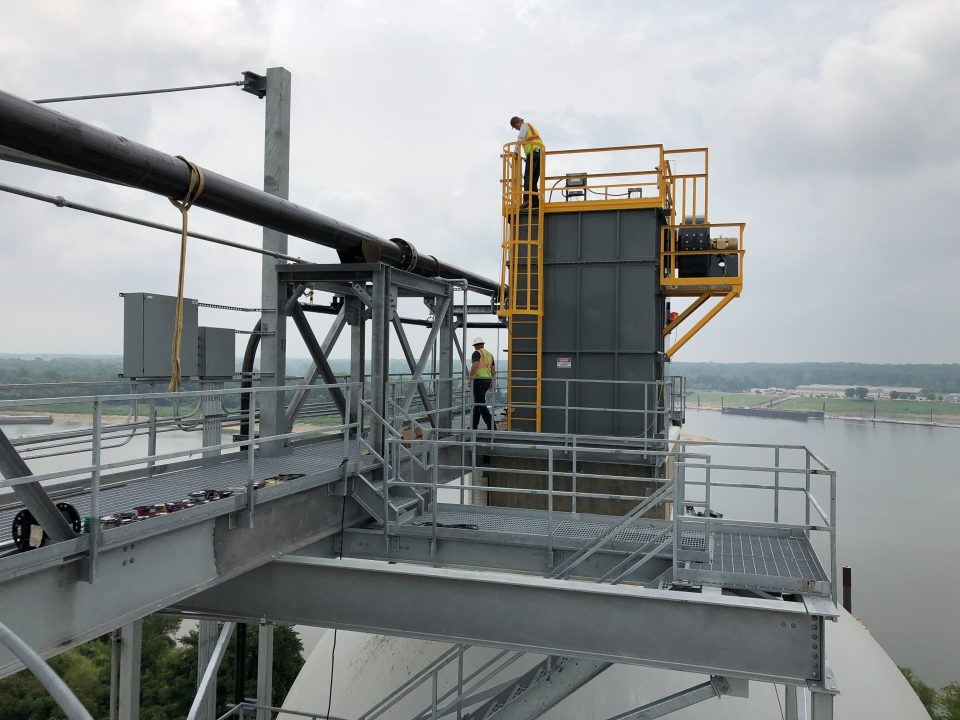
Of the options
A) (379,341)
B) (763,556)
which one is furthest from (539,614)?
(379,341)

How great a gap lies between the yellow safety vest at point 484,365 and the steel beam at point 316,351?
4.24 meters

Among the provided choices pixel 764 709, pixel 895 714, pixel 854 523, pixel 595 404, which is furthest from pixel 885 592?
pixel 595 404

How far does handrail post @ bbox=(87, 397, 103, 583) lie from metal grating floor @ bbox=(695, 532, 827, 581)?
5.84 m

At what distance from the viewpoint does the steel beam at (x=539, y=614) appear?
6.69m

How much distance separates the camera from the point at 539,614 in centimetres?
726

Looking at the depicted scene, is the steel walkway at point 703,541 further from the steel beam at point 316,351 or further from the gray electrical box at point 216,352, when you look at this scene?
the gray electrical box at point 216,352

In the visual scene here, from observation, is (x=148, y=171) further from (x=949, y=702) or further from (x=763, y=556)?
(x=949, y=702)

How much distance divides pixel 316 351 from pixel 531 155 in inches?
321

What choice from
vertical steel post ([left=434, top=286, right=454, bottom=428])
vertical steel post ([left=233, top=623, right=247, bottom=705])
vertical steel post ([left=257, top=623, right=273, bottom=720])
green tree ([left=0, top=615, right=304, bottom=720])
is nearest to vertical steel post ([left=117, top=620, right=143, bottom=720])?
vertical steel post ([left=257, top=623, right=273, bottom=720])

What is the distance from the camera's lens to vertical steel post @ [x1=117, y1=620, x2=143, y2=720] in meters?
11.8

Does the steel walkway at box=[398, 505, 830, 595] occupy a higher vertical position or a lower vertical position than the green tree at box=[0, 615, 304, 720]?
higher

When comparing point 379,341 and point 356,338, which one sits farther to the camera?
point 356,338

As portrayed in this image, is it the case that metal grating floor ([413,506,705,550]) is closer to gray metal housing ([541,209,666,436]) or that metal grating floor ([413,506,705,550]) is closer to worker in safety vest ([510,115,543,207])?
gray metal housing ([541,209,666,436])

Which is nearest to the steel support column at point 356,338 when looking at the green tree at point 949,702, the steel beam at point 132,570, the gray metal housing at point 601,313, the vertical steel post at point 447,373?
the vertical steel post at point 447,373
